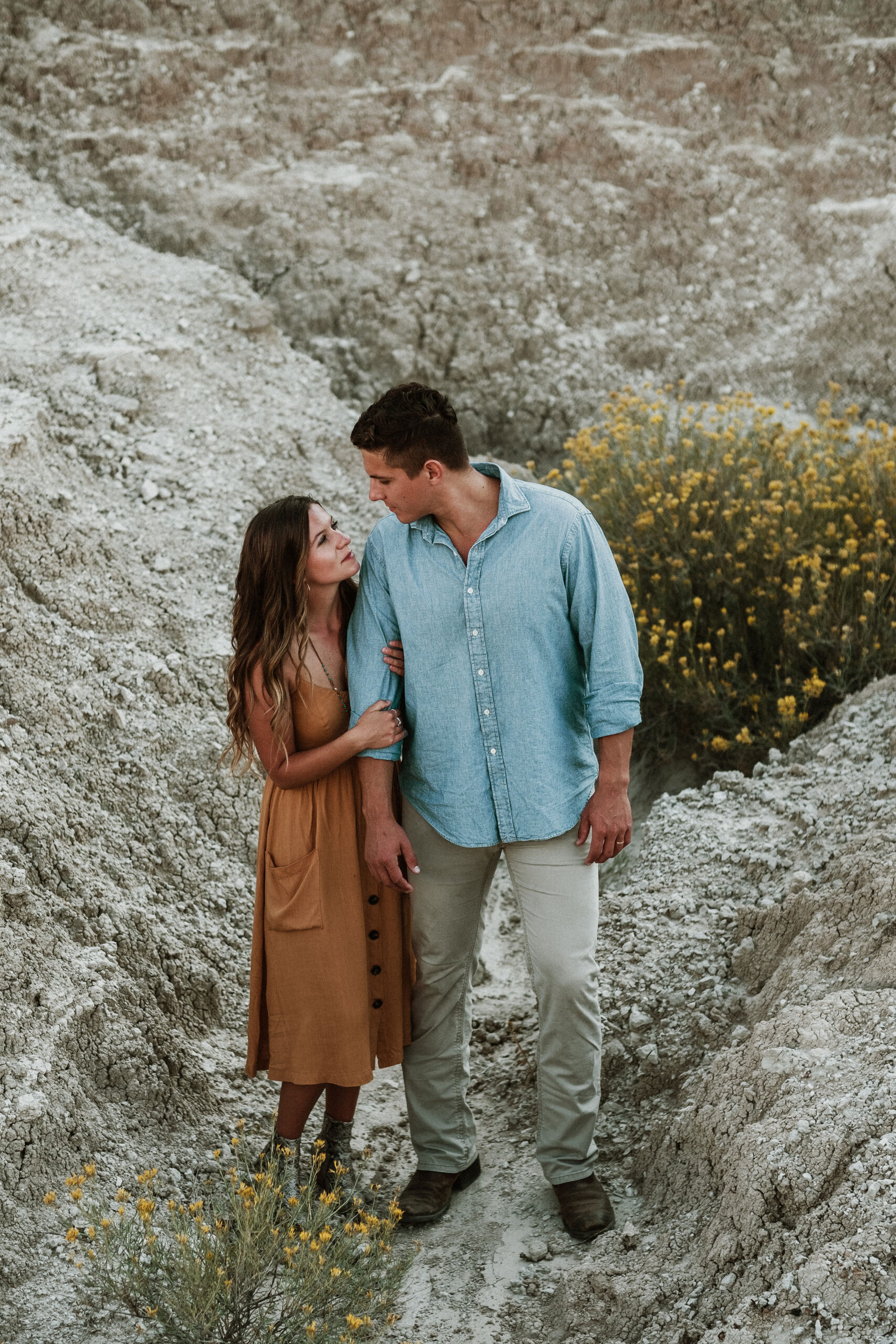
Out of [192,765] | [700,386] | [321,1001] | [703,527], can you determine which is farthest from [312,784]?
[700,386]

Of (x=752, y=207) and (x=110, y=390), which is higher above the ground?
(x=752, y=207)

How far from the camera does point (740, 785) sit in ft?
14.5

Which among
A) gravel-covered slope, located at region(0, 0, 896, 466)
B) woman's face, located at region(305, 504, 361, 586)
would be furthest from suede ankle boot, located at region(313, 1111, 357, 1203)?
gravel-covered slope, located at region(0, 0, 896, 466)

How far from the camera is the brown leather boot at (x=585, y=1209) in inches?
112

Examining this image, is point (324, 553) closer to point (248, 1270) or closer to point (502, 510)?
point (502, 510)

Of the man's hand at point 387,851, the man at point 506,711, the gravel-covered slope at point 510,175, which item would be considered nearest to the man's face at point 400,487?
the man at point 506,711

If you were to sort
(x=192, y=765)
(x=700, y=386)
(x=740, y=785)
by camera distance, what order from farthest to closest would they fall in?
(x=700, y=386), (x=740, y=785), (x=192, y=765)

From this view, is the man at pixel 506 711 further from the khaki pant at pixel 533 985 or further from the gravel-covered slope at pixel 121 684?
the gravel-covered slope at pixel 121 684

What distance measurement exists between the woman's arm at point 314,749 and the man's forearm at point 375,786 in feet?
0.24

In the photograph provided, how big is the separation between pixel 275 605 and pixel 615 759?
86 centimetres

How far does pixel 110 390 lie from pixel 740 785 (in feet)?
11.4

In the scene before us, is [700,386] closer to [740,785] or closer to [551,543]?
[740,785]

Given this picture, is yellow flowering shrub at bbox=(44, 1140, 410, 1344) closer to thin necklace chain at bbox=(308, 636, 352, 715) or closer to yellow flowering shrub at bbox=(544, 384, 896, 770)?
thin necklace chain at bbox=(308, 636, 352, 715)

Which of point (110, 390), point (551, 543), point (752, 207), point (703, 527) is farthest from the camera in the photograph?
point (752, 207)
